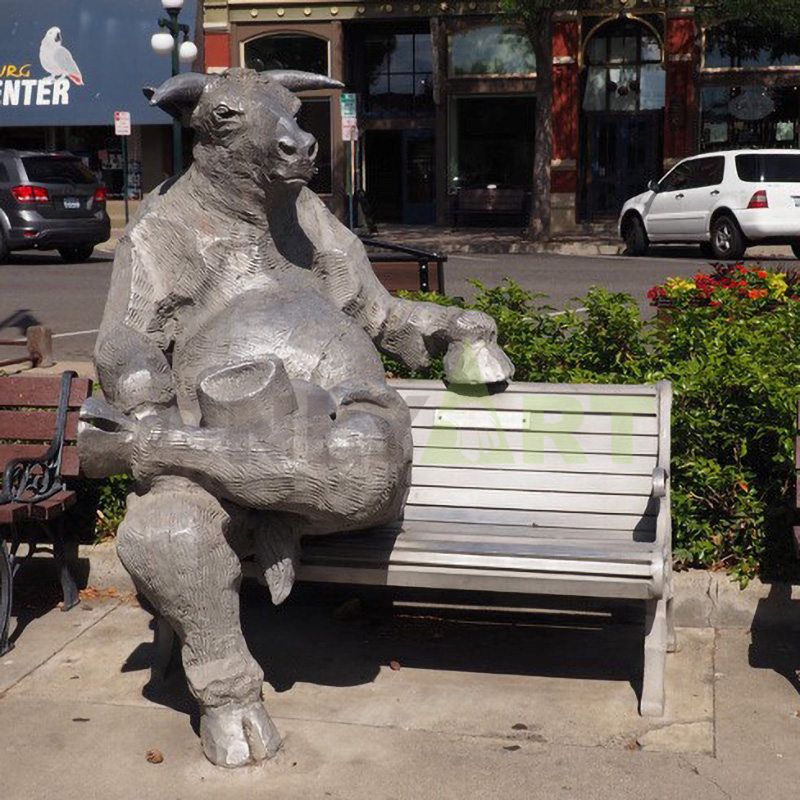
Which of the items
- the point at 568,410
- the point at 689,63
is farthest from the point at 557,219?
the point at 568,410

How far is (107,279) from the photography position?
666 inches

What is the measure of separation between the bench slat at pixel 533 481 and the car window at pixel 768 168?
1505 cm

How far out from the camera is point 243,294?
13.5 feet

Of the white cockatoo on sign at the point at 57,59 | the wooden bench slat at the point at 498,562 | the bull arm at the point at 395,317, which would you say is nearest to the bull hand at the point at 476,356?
the bull arm at the point at 395,317

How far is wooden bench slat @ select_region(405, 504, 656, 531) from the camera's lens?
4.52 m

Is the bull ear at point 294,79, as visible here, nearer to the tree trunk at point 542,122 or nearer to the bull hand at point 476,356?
the bull hand at point 476,356

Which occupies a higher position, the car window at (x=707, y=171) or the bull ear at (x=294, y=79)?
the bull ear at (x=294, y=79)

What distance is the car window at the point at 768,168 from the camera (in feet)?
61.9

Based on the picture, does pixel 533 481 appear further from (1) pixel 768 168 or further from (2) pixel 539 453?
(1) pixel 768 168

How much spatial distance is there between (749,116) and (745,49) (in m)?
1.20

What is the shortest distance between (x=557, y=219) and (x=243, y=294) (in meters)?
21.3

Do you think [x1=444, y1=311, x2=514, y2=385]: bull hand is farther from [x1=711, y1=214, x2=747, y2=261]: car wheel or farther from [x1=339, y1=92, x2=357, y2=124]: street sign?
[x1=339, y1=92, x2=357, y2=124]: street sign

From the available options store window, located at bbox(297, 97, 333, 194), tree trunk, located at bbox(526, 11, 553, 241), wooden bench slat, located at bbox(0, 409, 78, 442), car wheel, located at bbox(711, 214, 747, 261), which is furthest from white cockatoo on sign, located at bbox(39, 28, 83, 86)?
wooden bench slat, located at bbox(0, 409, 78, 442)

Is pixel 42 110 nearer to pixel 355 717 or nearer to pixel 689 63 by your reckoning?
pixel 689 63
